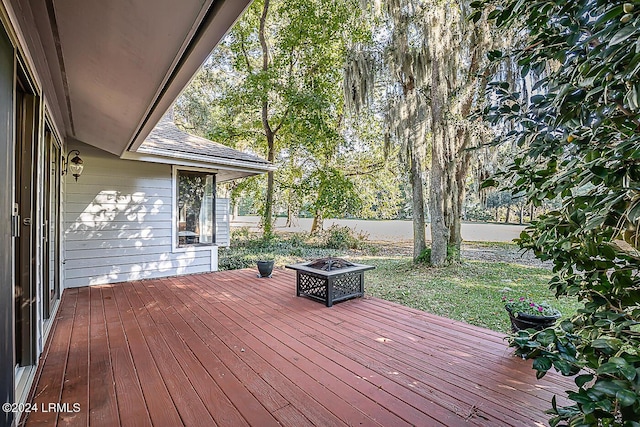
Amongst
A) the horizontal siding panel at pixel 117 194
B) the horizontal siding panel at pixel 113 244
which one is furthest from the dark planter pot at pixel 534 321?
the horizontal siding panel at pixel 117 194

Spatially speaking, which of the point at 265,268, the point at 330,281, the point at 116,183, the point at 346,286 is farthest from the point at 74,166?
the point at 346,286

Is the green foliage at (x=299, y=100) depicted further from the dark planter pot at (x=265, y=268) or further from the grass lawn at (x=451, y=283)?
the dark planter pot at (x=265, y=268)

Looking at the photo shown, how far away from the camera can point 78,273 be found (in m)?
5.22

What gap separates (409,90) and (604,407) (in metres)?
7.20

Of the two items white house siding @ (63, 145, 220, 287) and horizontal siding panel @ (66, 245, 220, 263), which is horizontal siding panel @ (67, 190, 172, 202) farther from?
horizontal siding panel @ (66, 245, 220, 263)

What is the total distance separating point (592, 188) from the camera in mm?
1058

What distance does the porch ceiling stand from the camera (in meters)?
1.66

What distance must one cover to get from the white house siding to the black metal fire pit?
2.81 metres

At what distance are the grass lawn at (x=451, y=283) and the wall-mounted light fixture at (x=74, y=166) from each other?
330 centimetres

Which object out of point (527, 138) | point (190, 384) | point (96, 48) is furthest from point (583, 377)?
point (96, 48)

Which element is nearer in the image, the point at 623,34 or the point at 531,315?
the point at 623,34

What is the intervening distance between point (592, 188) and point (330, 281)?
136 inches

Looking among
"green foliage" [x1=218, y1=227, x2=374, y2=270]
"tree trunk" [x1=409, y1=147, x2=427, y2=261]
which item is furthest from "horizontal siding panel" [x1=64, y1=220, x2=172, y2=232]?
"tree trunk" [x1=409, y1=147, x2=427, y2=261]

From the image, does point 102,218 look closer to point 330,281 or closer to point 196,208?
point 196,208
